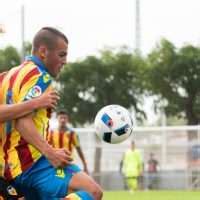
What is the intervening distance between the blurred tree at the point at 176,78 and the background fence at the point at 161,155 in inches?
62.6

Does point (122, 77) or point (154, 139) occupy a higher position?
point (122, 77)

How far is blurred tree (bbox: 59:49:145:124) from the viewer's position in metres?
41.2

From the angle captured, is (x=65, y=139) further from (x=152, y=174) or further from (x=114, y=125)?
(x=152, y=174)

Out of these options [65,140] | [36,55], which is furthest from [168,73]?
[36,55]

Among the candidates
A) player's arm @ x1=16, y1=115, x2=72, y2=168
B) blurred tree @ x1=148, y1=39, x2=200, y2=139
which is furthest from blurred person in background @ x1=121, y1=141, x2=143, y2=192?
player's arm @ x1=16, y1=115, x2=72, y2=168

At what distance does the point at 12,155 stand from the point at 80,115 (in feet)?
114

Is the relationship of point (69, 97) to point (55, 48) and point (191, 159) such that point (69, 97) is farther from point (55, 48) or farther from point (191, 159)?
point (55, 48)

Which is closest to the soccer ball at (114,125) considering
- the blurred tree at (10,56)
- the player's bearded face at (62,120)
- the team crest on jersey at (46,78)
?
the team crest on jersey at (46,78)

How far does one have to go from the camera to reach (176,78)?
39.1 m

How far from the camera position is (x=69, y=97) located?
4166cm

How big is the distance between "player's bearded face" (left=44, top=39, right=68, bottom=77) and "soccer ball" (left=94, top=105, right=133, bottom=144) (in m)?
1.09

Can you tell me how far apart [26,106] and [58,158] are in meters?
0.48

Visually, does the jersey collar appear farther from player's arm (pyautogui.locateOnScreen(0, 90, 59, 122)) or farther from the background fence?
the background fence

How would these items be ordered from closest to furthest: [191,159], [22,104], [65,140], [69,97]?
1. [22,104]
2. [65,140]
3. [191,159]
4. [69,97]
